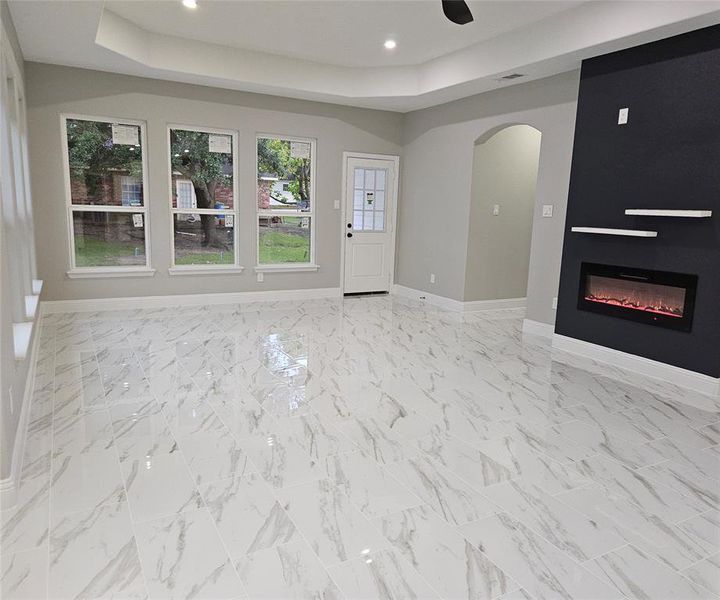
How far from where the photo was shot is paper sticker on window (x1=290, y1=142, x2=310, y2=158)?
7000 mm

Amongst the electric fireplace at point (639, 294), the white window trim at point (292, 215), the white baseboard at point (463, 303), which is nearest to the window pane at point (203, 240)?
the white window trim at point (292, 215)

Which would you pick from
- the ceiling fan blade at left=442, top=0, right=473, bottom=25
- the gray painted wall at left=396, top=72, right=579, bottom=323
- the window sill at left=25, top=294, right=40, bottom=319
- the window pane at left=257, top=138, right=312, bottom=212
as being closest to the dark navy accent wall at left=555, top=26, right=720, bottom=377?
the gray painted wall at left=396, top=72, right=579, bottom=323

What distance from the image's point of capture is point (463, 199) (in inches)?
257

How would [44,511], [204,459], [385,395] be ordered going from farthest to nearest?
→ [385,395], [204,459], [44,511]

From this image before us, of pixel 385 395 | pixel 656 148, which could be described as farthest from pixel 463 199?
pixel 385 395

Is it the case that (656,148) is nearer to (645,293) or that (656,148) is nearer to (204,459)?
(645,293)

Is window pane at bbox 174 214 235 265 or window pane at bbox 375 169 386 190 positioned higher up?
window pane at bbox 375 169 386 190

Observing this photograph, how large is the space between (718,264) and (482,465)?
2611mm

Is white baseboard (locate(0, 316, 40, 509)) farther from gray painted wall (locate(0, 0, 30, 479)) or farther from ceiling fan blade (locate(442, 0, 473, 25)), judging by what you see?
ceiling fan blade (locate(442, 0, 473, 25))

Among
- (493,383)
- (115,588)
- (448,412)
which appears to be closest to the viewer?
(115,588)

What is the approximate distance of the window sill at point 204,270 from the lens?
6.39 metres

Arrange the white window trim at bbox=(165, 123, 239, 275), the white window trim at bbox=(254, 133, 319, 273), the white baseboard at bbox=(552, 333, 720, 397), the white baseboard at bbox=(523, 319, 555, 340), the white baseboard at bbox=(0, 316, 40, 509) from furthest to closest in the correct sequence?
1. the white window trim at bbox=(254, 133, 319, 273)
2. the white window trim at bbox=(165, 123, 239, 275)
3. the white baseboard at bbox=(523, 319, 555, 340)
4. the white baseboard at bbox=(552, 333, 720, 397)
5. the white baseboard at bbox=(0, 316, 40, 509)

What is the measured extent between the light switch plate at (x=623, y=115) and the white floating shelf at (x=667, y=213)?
30.8 inches

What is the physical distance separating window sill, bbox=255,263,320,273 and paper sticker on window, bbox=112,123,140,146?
84.3 inches
